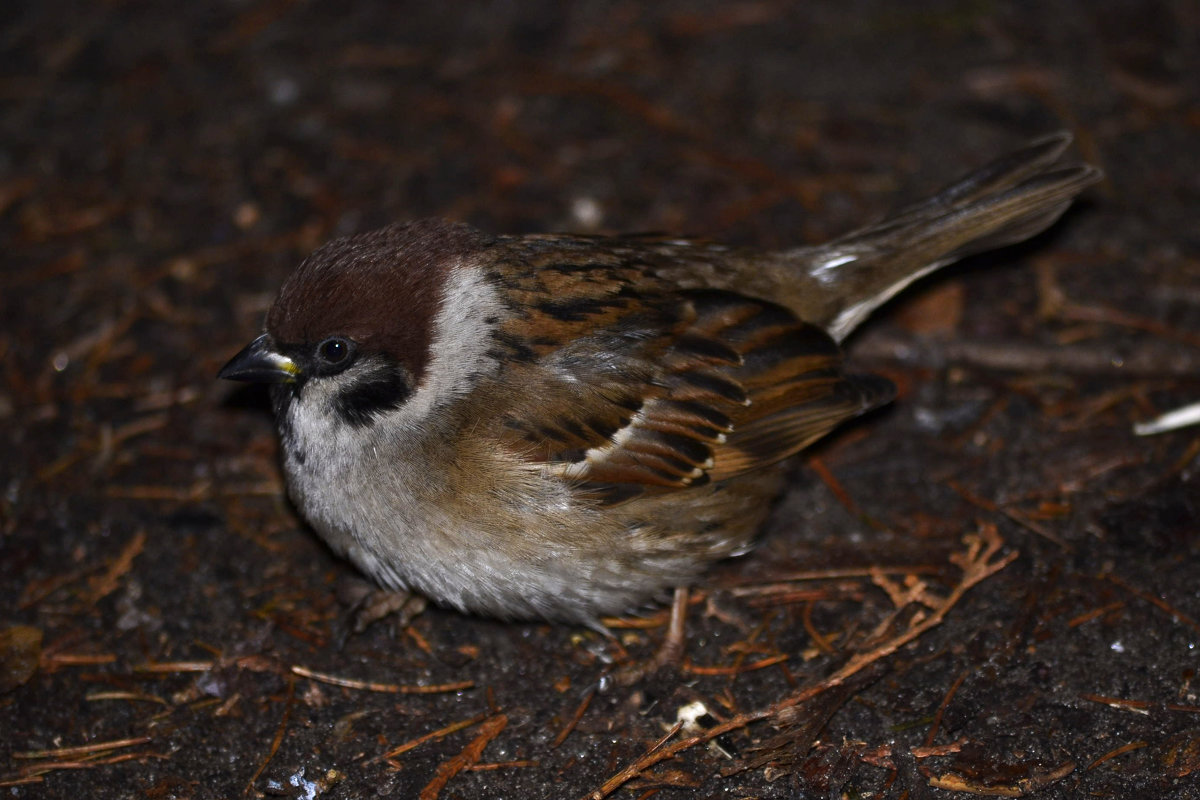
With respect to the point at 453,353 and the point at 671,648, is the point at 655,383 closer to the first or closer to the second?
the point at 453,353

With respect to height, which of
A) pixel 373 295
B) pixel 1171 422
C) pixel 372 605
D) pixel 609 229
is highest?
pixel 373 295

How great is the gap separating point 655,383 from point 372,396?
3.13 ft

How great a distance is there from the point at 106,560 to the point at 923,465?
329 cm

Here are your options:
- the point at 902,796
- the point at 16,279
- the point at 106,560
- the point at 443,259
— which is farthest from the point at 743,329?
the point at 16,279

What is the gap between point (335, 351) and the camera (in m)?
3.69

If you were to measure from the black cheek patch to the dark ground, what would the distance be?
2.93 feet

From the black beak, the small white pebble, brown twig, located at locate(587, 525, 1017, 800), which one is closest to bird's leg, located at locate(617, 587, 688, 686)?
brown twig, located at locate(587, 525, 1017, 800)

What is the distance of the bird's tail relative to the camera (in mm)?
4477

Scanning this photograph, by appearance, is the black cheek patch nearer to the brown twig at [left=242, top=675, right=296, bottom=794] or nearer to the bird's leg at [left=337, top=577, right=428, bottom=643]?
the bird's leg at [left=337, top=577, right=428, bottom=643]

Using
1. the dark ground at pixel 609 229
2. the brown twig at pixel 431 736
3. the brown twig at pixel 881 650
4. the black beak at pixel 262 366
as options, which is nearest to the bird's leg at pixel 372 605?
the dark ground at pixel 609 229

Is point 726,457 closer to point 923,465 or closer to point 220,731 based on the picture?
point 923,465

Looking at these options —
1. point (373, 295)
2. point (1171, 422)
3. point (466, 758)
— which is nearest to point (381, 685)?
point (466, 758)

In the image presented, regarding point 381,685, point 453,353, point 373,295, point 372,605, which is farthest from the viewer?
point 372,605

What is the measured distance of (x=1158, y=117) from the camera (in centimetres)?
588
